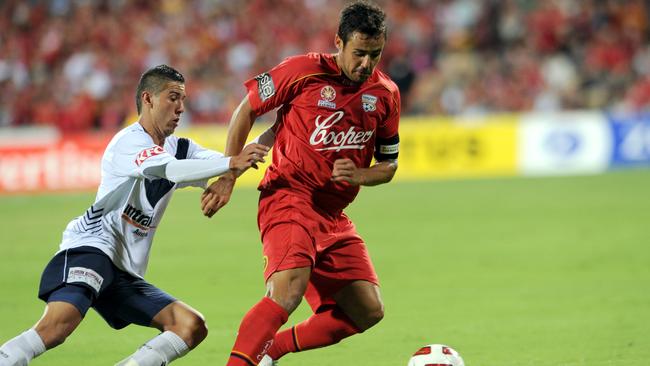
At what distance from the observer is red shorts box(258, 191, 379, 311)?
17.7ft

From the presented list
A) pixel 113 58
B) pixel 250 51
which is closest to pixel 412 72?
pixel 250 51

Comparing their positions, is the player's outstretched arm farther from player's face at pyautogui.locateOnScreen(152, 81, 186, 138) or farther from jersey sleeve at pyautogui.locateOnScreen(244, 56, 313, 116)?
player's face at pyautogui.locateOnScreen(152, 81, 186, 138)

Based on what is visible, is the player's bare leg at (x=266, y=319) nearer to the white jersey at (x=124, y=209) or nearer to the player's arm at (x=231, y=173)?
the player's arm at (x=231, y=173)

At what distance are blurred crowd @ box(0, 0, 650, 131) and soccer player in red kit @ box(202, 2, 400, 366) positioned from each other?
51.0 ft

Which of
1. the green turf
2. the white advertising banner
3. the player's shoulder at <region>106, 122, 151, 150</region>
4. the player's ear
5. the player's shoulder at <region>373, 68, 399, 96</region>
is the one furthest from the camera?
the white advertising banner

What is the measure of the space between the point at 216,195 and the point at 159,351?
85cm

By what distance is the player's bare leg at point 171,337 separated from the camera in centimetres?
518

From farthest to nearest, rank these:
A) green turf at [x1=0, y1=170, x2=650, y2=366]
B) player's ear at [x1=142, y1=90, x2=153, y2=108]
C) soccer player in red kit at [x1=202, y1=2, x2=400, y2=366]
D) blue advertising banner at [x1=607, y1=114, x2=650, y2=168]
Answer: blue advertising banner at [x1=607, y1=114, x2=650, y2=168] → green turf at [x1=0, y1=170, x2=650, y2=366] → player's ear at [x1=142, y1=90, x2=153, y2=108] → soccer player in red kit at [x1=202, y1=2, x2=400, y2=366]

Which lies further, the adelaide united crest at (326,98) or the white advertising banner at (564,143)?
the white advertising banner at (564,143)

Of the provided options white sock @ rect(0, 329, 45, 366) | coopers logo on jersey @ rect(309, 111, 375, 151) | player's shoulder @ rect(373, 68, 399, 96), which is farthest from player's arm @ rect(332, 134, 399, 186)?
white sock @ rect(0, 329, 45, 366)

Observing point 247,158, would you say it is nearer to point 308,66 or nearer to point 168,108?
point 168,108

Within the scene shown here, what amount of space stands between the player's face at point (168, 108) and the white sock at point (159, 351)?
3.61 ft

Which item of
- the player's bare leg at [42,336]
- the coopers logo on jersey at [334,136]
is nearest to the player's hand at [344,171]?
the coopers logo on jersey at [334,136]

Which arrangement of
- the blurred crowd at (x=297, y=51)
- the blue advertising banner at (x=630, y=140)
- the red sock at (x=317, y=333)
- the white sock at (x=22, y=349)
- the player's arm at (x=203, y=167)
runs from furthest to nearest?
1. the blurred crowd at (x=297, y=51)
2. the blue advertising banner at (x=630, y=140)
3. the red sock at (x=317, y=333)
4. the player's arm at (x=203, y=167)
5. the white sock at (x=22, y=349)
